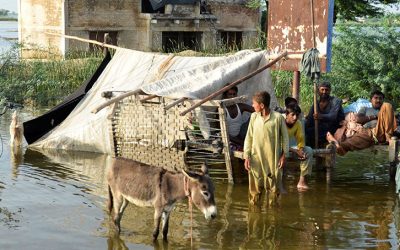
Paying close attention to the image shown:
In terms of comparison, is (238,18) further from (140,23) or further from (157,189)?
(157,189)

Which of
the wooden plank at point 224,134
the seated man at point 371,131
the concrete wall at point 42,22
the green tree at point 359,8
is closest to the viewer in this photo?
the wooden plank at point 224,134

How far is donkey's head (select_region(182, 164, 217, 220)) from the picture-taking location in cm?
709

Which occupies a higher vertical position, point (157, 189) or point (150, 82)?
point (150, 82)

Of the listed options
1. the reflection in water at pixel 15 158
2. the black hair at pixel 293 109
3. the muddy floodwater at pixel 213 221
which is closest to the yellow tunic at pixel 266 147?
the muddy floodwater at pixel 213 221

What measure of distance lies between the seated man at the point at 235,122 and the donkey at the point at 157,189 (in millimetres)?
2857

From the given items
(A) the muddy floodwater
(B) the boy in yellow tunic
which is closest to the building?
(A) the muddy floodwater

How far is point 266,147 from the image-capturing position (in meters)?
8.80

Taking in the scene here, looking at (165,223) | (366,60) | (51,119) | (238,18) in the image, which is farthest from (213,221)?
(238,18)

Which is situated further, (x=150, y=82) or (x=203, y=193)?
(x=150, y=82)

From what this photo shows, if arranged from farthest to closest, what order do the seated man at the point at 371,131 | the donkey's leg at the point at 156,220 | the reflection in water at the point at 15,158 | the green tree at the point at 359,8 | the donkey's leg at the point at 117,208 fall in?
the green tree at the point at 359,8 → the reflection in water at the point at 15,158 → the seated man at the point at 371,131 → the donkey's leg at the point at 117,208 → the donkey's leg at the point at 156,220

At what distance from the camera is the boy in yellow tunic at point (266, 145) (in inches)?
343

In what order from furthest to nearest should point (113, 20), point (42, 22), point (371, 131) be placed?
point (113, 20) → point (42, 22) → point (371, 131)

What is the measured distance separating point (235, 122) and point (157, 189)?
337 centimetres

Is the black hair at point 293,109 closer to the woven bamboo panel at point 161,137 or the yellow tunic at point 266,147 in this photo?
the yellow tunic at point 266,147
